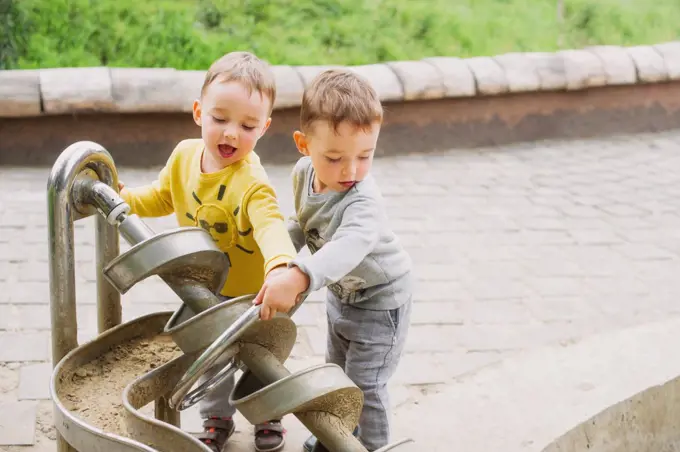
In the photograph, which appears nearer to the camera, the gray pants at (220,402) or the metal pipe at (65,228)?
the metal pipe at (65,228)

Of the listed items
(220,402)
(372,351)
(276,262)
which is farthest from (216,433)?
(276,262)

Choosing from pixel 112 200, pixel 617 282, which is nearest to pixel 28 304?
pixel 112 200

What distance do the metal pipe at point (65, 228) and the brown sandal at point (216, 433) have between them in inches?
27.6

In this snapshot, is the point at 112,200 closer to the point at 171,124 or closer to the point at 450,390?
the point at 450,390

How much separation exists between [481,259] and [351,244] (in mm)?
A: 2111

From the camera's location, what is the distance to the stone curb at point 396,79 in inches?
184

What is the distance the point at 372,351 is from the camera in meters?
2.15

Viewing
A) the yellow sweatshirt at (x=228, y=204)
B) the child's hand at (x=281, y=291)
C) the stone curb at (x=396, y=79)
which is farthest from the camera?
the stone curb at (x=396, y=79)

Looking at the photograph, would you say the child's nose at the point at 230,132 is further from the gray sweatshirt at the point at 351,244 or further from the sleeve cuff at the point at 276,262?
the sleeve cuff at the point at 276,262

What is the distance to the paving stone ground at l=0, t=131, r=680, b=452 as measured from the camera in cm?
295

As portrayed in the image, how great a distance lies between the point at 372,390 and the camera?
2174 millimetres

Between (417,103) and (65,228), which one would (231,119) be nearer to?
(65,228)

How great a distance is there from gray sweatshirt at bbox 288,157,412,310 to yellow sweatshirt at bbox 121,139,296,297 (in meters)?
0.09

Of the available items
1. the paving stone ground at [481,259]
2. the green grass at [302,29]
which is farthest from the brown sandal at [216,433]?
the green grass at [302,29]
